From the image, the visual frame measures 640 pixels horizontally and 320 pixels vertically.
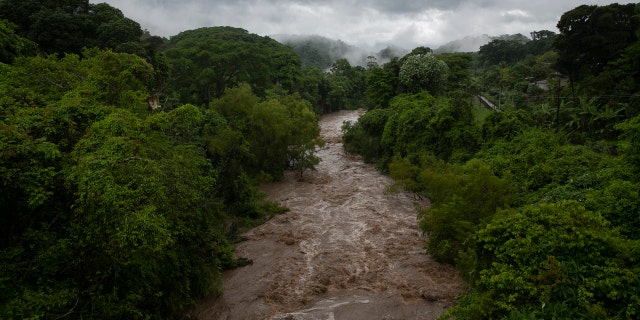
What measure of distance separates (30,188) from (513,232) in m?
9.27

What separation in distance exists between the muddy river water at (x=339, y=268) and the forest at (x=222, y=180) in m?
1.04

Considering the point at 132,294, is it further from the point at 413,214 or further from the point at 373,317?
the point at 413,214

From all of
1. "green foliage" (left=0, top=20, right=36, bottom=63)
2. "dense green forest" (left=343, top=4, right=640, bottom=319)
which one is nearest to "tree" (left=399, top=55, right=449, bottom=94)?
"dense green forest" (left=343, top=4, right=640, bottom=319)

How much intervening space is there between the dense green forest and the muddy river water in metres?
1.45

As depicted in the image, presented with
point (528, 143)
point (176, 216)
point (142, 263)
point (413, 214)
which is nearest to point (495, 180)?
point (528, 143)

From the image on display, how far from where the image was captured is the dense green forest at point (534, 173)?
6.45 metres

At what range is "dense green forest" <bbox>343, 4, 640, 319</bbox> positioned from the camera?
6453 mm

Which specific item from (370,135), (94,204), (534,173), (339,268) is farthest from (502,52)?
(94,204)

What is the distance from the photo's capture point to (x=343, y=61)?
7606 cm

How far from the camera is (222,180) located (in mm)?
20516

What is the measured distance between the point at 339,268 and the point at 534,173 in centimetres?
878

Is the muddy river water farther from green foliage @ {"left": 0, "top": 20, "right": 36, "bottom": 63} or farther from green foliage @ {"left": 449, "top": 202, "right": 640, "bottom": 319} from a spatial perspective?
green foliage @ {"left": 0, "top": 20, "right": 36, "bottom": 63}

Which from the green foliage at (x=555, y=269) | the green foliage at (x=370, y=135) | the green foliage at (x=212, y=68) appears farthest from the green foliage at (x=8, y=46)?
the green foliage at (x=370, y=135)

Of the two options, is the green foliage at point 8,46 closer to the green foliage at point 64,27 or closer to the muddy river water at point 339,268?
the green foliage at point 64,27
